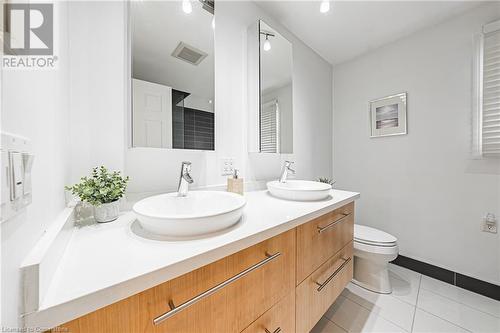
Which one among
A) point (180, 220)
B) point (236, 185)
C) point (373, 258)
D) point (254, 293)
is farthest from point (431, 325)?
point (180, 220)

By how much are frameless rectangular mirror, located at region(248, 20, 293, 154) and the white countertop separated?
858mm

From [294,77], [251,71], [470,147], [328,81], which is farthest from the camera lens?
[328,81]

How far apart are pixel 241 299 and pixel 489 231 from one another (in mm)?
2043

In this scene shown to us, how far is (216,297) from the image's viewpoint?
54 centimetres

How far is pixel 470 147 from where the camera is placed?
1521mm

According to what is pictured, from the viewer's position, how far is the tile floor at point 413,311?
1.21 meters

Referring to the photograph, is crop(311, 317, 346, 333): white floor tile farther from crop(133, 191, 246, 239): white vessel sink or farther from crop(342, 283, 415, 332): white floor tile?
crop(133, 191, 246, 239): white vessel sink

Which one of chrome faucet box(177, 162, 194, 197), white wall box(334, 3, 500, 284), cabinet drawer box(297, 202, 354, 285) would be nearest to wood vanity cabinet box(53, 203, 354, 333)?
cabinet drawer box(297, 202, 354, 285)

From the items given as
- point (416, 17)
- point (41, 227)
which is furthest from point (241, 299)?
point (416, 17)

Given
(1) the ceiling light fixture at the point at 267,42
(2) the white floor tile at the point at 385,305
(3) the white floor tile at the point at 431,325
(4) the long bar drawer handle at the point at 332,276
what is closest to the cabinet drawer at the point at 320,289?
(4) the long bar drawer handle at the point at 332,276

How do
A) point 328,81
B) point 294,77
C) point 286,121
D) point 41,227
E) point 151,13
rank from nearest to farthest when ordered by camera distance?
point 41,227 < point 151,13 < point 286,121 < point 294,77 < point 328,81

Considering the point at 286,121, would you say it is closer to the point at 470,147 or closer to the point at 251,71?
the point at 251,71

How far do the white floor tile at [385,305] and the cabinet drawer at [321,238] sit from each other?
1.96 feet

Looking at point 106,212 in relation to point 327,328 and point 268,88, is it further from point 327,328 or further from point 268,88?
point 327,328
